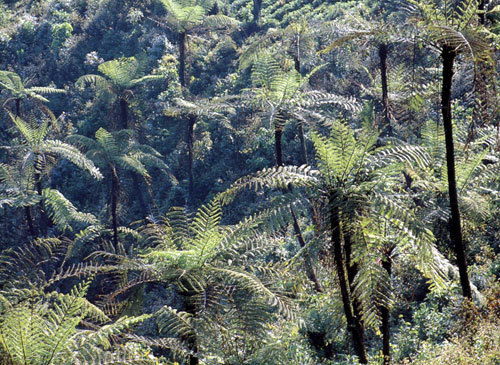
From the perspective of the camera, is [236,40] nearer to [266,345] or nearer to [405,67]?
[405,67]

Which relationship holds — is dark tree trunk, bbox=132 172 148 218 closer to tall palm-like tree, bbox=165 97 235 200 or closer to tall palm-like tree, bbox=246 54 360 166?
tall palm-like tree, bbox=165 97 235 200

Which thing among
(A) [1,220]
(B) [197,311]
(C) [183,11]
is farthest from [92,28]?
(B) [197,311]

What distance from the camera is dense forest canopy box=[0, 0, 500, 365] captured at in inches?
208

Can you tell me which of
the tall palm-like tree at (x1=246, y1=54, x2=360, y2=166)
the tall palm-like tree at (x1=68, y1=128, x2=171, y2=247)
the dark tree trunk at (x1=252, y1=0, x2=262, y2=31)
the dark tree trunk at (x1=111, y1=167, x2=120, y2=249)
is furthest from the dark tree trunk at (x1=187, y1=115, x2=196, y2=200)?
the dark tree trunk at (x1=252, y1=0, x2=262, y2=31)

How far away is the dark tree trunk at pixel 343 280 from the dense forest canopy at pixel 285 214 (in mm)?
20

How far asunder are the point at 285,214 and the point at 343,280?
96 centimetres

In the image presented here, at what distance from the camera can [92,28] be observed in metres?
21.7

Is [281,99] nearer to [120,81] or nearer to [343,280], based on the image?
[343,280]

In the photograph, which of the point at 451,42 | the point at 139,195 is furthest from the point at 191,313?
the point at 139,195

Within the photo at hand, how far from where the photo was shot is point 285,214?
5836 mm

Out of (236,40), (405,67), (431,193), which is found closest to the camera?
(431,193)

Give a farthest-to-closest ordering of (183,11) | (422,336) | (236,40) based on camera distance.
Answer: (236,40) → (183,11) → (422,336)

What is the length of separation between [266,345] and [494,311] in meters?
2.90

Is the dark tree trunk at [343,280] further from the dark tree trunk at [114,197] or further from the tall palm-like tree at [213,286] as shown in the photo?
the dark tree trunk at [114,197]
